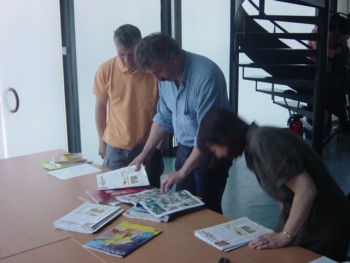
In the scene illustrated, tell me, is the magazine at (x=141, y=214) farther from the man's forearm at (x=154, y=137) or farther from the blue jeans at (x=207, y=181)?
the man's forearm at (x=154, y=137)

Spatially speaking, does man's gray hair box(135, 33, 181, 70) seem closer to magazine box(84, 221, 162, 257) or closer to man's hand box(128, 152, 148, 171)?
man's hand box(128, 152, 148, 171)

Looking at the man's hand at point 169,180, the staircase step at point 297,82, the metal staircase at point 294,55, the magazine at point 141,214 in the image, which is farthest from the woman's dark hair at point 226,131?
the staircase step at point 297,82

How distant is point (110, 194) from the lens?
2.13 m

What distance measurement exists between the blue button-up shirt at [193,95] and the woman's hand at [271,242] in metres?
0.68

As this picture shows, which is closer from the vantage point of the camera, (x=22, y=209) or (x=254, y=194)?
(x=22, y=209)

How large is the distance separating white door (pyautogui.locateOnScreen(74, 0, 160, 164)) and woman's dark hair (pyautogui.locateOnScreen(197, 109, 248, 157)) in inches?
113

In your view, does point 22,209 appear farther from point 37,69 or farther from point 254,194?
point 254,194

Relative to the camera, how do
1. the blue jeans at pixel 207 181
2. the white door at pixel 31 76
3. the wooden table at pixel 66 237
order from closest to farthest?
the wooden table at pixel 66 237
the blue jeans at pixel 207 181
the white door at pixel 31 76

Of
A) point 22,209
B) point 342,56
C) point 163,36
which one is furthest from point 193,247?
point 342,56

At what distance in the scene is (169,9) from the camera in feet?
16.1

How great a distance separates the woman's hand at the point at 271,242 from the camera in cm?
154

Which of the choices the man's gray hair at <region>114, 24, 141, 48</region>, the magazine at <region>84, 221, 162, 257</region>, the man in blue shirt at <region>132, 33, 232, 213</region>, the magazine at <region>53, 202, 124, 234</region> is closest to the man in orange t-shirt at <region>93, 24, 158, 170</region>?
the man's gray hair at <region>114, 24, 141, 48</region>

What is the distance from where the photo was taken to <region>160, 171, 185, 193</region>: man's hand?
211 centimetres

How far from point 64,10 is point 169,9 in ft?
4.63
